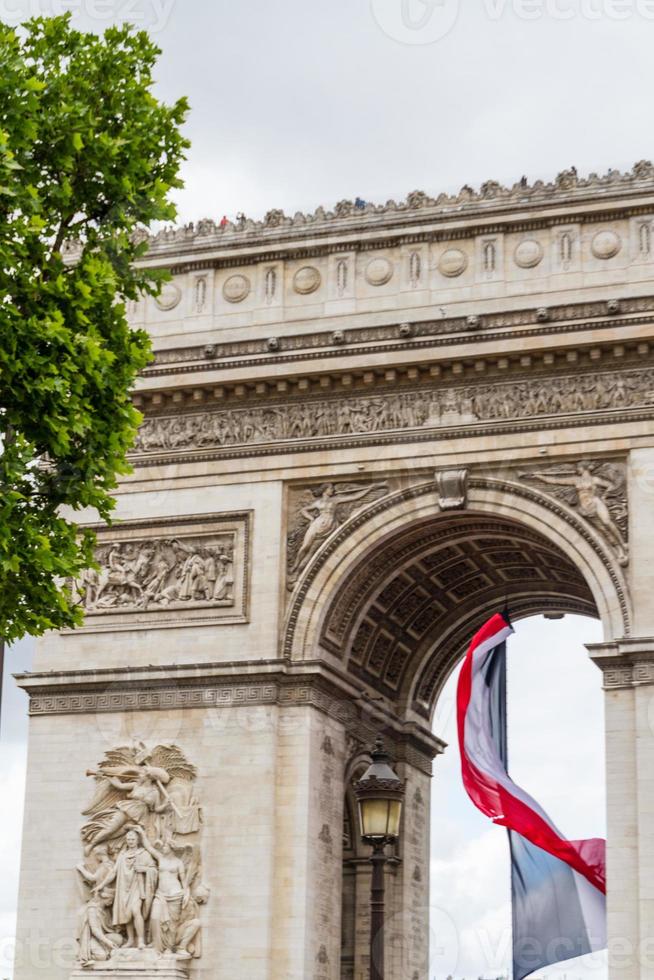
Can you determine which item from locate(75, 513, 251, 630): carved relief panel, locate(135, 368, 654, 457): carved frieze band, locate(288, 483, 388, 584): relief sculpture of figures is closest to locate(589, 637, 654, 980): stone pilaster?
locate(135, 368, 654, 457): carved frieze band

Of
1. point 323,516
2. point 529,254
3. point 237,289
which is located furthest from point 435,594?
point 529,254

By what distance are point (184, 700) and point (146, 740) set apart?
2.89 feet

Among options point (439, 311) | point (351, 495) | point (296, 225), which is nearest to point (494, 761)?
point (351, 495)

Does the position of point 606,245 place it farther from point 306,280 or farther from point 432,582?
point 432,582

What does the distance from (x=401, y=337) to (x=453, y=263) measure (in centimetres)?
164

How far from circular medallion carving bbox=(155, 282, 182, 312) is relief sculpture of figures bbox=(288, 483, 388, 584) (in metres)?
4.35

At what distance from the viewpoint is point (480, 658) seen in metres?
32.4

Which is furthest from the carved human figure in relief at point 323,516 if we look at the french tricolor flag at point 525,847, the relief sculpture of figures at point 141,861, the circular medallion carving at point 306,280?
the relief sculpture of figures at point 141,861

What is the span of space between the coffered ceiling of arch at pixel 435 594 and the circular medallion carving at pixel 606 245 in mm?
4479

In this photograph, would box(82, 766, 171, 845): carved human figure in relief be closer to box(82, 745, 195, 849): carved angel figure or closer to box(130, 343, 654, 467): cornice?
box(82, 745, 195, 849): carved angel figure

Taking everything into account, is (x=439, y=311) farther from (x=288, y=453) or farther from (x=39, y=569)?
(x=39, y=569)

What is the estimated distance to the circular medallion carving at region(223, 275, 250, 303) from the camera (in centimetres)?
3312

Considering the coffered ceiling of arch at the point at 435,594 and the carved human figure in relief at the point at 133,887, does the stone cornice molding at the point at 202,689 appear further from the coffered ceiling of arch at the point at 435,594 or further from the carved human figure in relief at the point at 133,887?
the carved human figure in relief at the point at 133,887

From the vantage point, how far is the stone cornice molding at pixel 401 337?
3023 centimetres
